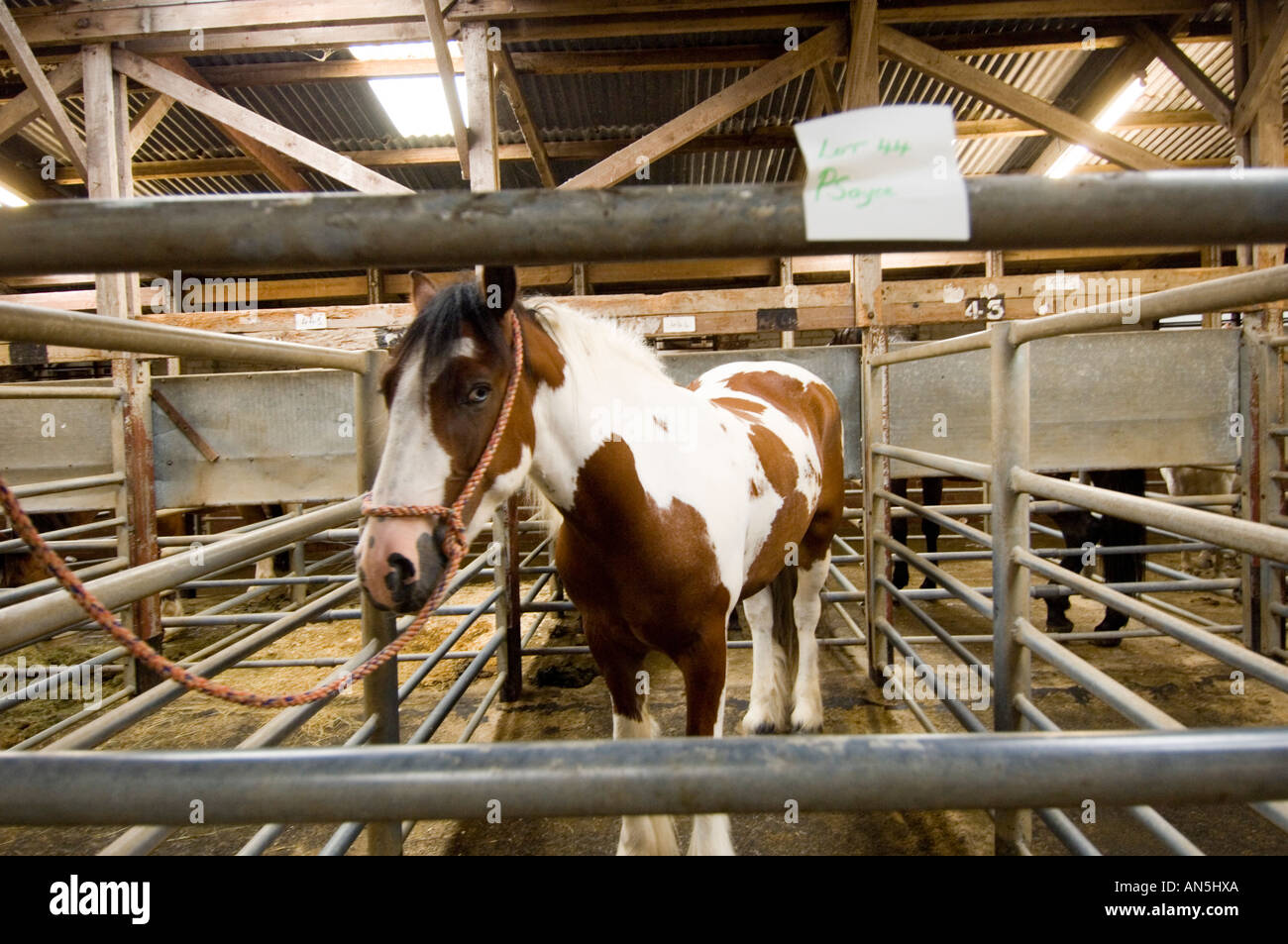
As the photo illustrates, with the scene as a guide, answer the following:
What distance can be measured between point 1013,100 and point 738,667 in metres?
3.98

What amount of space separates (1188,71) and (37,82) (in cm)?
717

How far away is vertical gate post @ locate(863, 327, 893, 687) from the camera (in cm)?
324

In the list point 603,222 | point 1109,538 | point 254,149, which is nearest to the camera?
point 603,222

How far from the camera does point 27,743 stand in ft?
8.27

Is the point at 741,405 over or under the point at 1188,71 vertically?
under

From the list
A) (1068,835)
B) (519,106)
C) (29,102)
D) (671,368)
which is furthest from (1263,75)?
(29,102)

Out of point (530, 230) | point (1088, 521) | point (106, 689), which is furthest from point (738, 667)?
point (106, 689)

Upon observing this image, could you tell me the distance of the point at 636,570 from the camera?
1.61 m

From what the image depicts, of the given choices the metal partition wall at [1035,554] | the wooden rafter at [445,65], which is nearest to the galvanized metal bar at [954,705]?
the metal partition wall at [1035,554]

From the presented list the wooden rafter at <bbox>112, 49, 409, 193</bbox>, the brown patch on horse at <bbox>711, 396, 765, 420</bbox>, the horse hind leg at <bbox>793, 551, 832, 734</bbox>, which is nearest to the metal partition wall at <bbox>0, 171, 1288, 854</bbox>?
the brown patch on horse at <bbox>711, 396, 765, 420</bbox>

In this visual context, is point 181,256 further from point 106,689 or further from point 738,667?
point 106,689

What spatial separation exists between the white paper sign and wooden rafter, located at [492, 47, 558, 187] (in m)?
4.00

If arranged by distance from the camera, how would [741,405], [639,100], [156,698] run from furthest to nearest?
1. [639,100]
2. [741,405]
3. [156,698]

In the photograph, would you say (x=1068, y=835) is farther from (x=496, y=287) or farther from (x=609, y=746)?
(x=496, y=287)
